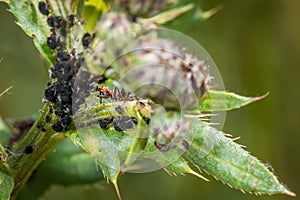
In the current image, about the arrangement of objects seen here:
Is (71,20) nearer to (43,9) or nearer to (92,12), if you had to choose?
(43,9)

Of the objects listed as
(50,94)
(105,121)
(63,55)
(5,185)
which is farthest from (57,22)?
(5,185)

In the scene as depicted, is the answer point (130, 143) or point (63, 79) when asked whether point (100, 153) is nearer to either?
point (130, 143)

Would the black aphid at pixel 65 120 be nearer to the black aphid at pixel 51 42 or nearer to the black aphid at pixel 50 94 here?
the black aphid at pixel 50 94

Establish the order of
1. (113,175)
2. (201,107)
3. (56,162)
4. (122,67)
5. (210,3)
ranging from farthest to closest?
(210,3) < (56,162) < (201,107) < (122,67) < (113,175)

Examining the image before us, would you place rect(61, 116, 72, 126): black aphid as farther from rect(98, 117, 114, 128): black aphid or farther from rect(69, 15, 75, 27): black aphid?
rect(69, 15, 75, 27): black aphid

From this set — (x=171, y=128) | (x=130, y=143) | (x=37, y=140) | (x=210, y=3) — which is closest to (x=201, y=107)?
(x=171, y=128)

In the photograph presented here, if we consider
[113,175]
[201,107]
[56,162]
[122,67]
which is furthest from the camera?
[56,162]
